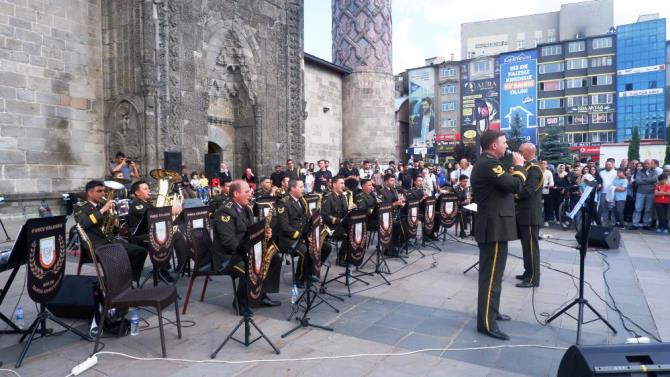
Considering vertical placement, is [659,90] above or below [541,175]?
above

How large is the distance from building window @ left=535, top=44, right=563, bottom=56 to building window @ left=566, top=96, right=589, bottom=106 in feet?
20.9

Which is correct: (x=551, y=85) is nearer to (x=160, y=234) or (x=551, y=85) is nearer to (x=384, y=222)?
(x=384, y=222)

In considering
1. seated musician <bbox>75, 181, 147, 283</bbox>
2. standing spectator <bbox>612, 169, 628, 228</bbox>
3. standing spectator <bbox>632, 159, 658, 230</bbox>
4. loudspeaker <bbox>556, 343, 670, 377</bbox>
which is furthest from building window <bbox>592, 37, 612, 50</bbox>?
loudspeaker <bbox>556, 343, 670, 377</bbox>

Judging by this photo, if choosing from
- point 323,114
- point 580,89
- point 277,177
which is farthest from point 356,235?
point 580,89

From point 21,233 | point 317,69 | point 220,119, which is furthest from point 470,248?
point 317,69

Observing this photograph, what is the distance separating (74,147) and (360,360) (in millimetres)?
12196

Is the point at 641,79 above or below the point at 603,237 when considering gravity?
above

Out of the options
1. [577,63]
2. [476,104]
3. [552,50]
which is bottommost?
[476,104]

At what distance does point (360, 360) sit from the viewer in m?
4.17

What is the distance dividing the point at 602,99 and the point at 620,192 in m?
54.1

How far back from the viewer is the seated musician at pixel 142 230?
21.5 ft

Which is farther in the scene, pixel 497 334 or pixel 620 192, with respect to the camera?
pixel 620 192

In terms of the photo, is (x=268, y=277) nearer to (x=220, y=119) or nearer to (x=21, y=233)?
(x=21, y=233)

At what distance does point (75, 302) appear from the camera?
5.17 m
